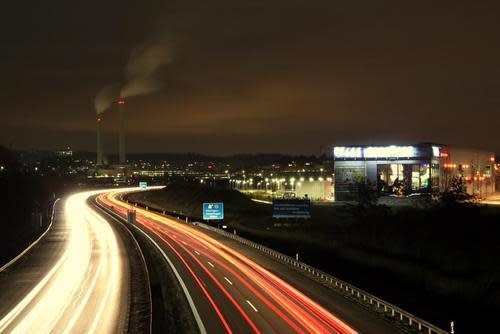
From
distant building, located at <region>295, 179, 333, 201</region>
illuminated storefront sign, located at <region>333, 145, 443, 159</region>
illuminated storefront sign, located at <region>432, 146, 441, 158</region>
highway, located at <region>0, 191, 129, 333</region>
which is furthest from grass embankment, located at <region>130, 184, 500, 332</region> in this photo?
illuminated storefront sign, located at <region>432, 146, 441, 158</region>

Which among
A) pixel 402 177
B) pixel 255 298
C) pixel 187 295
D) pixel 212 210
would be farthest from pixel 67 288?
pixel 402 177

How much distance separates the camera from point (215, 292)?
33.4 m

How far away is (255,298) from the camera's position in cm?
3147

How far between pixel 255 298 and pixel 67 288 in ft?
46.5

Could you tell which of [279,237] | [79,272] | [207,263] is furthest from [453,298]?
[279,237]

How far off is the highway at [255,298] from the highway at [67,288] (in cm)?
462

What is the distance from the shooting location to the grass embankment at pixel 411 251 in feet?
108

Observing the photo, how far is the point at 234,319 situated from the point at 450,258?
29.8 meters

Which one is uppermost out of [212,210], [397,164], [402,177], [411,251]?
[397,164]

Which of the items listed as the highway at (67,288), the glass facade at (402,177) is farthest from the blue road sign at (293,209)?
the glass facade at (402,177)

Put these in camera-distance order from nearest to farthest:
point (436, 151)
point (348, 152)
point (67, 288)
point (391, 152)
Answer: point (67, 288) → point (391, 152) → point (436, 151) → point (348, 152)

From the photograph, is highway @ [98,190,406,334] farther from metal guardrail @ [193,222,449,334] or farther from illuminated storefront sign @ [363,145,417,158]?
illuminated storefront sign @ [363,145,417,158]

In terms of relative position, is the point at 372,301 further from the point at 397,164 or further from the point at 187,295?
the point at 397,164

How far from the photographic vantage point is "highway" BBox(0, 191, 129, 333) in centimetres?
2739
